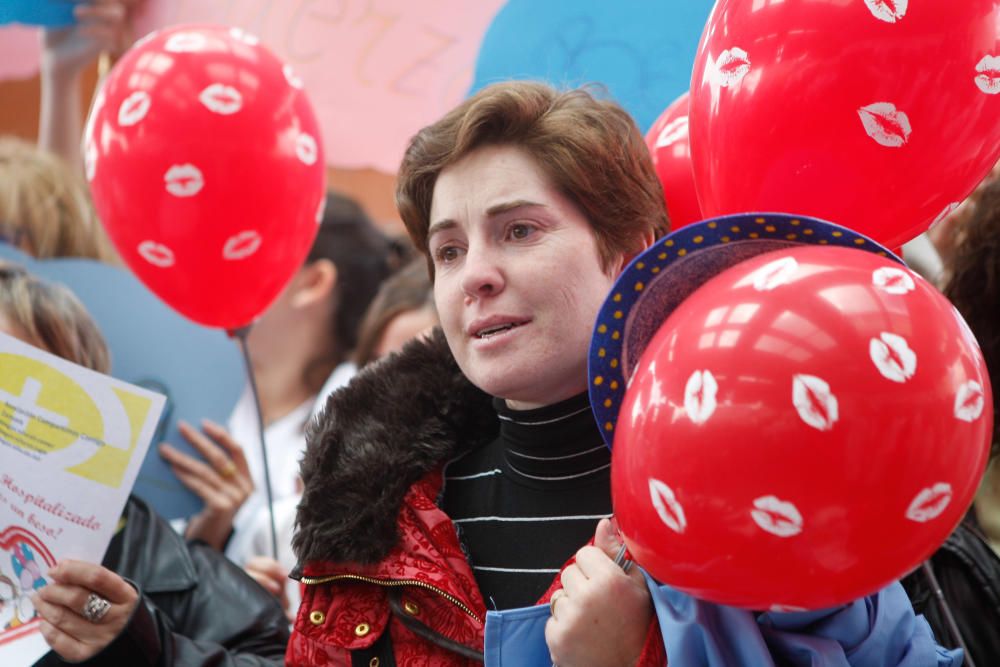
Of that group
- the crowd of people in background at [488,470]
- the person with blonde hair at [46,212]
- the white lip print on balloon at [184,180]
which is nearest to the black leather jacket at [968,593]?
the crowd of people in background at [488,470]

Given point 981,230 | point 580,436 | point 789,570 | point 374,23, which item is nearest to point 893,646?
point 789,570

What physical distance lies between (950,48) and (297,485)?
231cm

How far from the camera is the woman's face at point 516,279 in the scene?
64.6 inches

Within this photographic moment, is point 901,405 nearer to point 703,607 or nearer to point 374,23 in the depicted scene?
point 703,607

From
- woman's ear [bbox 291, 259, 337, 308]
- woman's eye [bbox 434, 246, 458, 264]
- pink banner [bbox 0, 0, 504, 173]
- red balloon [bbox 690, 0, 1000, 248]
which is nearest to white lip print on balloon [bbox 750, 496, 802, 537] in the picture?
red balloon [bbox 690, 0, 1000, 248]

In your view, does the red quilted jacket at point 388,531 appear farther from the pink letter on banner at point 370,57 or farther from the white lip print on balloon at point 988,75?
the pink letter on banner at point 370,57

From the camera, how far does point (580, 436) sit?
1741 millimetres

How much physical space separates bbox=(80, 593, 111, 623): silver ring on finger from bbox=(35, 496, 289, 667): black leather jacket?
0.46 feet

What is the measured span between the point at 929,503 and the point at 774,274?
268 mm

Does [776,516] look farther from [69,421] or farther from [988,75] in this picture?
[69,421]

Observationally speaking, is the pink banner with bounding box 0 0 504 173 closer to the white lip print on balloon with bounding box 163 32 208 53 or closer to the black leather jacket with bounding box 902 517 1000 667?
the white lip print on balloon with bounding box 163 32 208 53

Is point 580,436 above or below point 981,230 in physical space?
below

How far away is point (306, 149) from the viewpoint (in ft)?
8.18

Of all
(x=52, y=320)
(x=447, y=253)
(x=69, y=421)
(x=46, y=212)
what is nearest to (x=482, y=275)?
(x=447, y=253)
